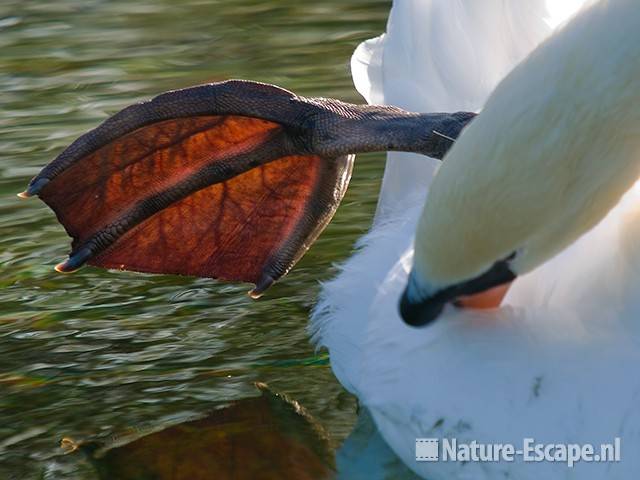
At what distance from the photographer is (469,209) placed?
125 inches

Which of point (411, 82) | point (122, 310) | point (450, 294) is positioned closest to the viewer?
point (450, 294)

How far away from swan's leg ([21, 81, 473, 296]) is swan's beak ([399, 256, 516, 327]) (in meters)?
0.79

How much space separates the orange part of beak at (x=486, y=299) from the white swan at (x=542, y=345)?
→ 35 mm

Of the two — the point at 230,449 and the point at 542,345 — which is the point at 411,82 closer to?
the point at 230,449

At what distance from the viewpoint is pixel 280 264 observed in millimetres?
4859

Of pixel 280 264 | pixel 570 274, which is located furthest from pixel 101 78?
pixel 570 274

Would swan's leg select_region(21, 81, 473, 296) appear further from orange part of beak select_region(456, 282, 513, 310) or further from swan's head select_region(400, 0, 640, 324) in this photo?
swan's head select_region(400, 0, 640, 324)

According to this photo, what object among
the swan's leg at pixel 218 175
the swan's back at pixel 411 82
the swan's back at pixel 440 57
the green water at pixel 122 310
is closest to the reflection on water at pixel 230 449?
the green water at pixel 122 310

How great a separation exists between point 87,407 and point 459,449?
4.18 feet

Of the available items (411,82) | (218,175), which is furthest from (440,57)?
(218,175)

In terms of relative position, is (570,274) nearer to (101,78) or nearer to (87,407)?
(87,407)

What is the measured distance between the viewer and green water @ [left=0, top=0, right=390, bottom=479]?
4277 millimetres

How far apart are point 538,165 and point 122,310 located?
6.97ft

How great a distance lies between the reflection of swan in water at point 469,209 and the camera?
320 centimetres
